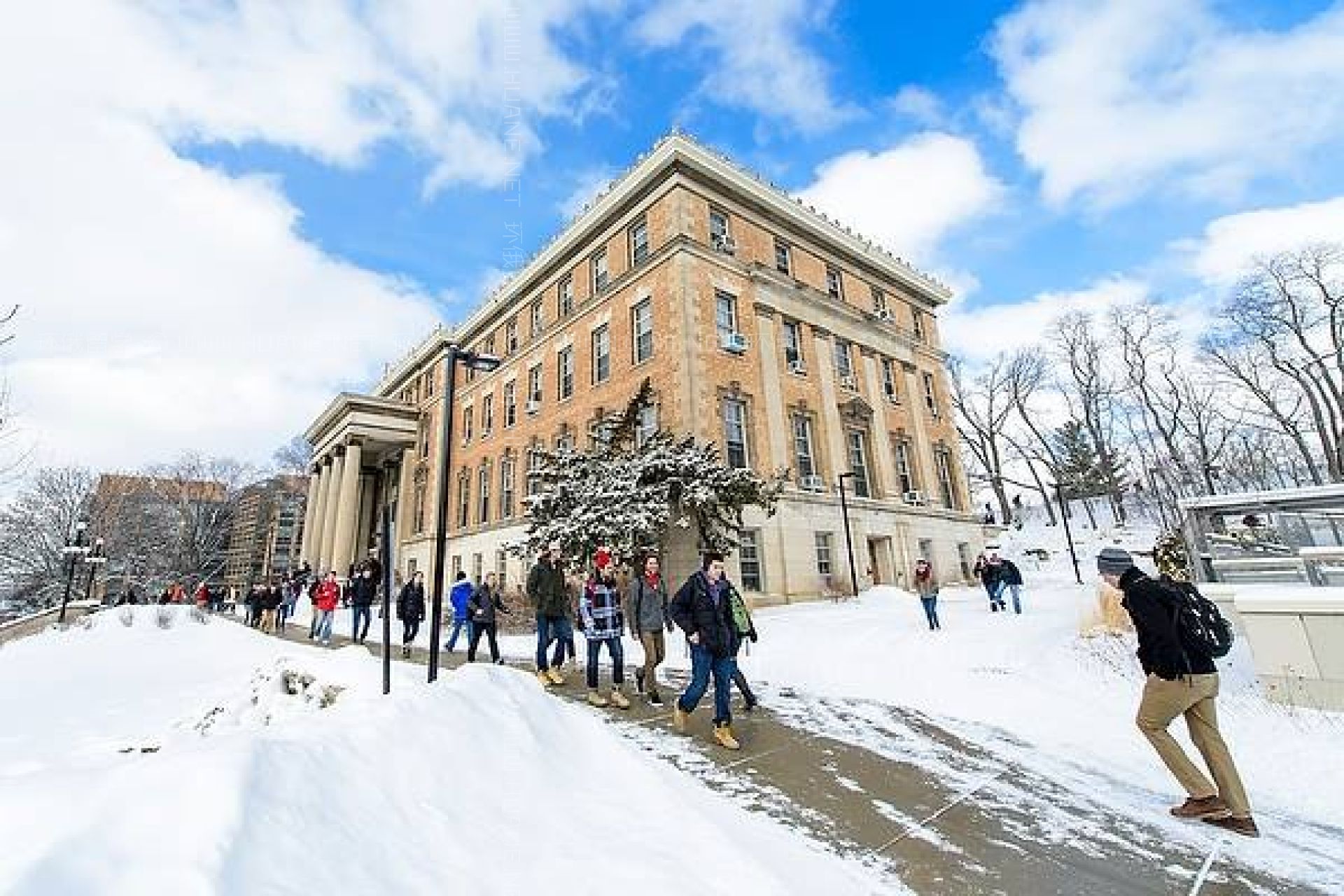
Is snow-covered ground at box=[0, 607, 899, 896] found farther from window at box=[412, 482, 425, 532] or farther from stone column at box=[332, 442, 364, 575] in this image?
window at box=[412, 482, 425, 532]

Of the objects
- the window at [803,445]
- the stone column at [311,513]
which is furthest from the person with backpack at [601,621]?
the stone column at [311,513]

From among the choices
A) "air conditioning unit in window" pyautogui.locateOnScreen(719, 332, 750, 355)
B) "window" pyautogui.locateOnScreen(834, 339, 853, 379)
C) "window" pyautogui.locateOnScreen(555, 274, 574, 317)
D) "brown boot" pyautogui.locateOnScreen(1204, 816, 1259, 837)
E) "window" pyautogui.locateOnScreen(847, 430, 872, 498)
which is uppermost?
"window" pyautogui.locateOnScreen(555, 274, 574, 317)

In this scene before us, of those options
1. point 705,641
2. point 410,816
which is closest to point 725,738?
point 705,641

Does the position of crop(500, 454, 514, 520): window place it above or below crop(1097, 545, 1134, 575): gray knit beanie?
above

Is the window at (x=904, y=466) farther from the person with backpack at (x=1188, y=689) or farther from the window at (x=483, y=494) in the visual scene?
the person with backpack at (x=1188, y=689)

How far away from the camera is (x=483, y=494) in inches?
1298

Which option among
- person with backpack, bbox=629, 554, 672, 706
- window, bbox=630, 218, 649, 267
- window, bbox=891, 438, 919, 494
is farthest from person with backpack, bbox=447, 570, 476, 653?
window, bbox=891, 438, 919, 494

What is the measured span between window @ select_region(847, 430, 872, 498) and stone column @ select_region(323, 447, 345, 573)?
28440 mm

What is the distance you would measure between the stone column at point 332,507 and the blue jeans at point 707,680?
3504 centimetres

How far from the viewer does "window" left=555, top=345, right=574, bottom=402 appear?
94.0 feet

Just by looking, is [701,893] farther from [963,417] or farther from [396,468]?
[963,417]

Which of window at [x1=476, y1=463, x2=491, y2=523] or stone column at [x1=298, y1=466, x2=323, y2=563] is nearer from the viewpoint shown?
window at [x1=476, y1=463, x2=491, y2=523]

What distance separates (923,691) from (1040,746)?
230 centimetres

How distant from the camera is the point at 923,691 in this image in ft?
29.3
